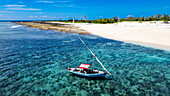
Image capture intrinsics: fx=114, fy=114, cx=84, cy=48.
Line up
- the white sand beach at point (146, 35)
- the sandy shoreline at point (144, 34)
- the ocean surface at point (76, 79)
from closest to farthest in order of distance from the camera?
1. the ocean surface at point (76, 79)
2. the white sand beach at point (146, 35)
3. the sandy shoreline at point (144, 34)

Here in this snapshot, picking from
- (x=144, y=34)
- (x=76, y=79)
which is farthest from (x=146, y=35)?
(x=76, y=79)

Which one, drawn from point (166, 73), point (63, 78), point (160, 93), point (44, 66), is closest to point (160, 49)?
point (166, 73)

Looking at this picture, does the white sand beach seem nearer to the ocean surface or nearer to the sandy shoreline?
the sandy shoreline

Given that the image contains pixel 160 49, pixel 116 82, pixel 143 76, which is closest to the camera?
pixel 116 82

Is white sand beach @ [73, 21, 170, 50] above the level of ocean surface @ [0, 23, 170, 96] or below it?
above

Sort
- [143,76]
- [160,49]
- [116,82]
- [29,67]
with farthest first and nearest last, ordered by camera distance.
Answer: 1. [160,49]
2. [29,67]
3. [143,76]
4. [116,82]

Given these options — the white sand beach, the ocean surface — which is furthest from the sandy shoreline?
the ocean surface

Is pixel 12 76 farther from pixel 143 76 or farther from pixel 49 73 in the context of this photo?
pixel 143 76

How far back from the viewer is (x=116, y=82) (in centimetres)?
1916

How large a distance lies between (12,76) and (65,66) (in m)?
9.92

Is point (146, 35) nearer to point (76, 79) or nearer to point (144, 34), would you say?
point (144, 34)

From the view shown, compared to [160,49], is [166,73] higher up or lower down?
lower down

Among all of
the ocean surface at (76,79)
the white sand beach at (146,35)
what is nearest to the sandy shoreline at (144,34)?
the white sand beach at (146,35)

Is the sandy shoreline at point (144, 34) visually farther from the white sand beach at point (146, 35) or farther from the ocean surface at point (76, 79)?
the ocean surface at point (76, 79)
